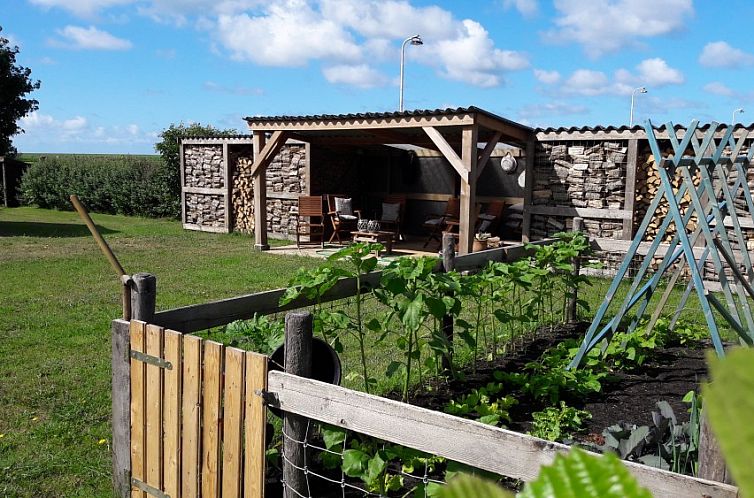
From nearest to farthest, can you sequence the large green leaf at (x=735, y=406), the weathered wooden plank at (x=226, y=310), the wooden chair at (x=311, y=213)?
1. the large green leaf at (x=735, y=406)
2. the weathered wooden plank at (x=226, y=310)
3. the wooden chair at (x=311, y=213)

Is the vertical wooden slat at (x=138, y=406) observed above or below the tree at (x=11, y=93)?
below

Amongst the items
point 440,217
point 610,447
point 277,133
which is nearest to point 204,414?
point 610,447

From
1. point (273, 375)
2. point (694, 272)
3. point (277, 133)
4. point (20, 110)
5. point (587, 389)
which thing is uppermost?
point (20, 110)

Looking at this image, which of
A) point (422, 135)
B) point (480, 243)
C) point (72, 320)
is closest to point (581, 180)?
point (480, 243)

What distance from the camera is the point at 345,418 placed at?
7.79ft

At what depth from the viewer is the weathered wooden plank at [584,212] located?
9.81 metres

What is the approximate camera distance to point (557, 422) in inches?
137

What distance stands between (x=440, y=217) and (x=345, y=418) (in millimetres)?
11586

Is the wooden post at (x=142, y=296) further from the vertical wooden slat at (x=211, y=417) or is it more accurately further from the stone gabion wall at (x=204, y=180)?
the stone gabion wall at (x=204, y=180)

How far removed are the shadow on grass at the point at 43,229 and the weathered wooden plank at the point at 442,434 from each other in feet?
44.4

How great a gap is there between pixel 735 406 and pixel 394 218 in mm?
13569

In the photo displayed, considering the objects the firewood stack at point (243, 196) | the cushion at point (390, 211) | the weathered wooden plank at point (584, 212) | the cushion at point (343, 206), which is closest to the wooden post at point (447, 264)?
the weathered wooden plank at point (584, 212)

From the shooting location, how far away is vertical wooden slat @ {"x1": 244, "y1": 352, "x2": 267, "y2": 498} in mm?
2564

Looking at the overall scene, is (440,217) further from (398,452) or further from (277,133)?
(398,452)
